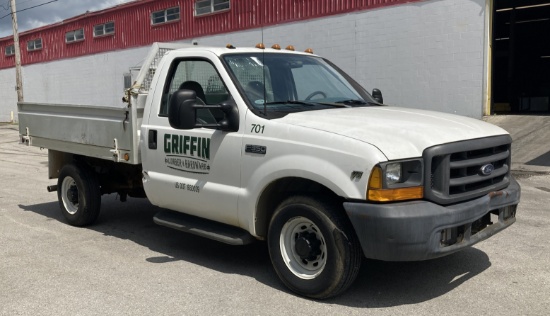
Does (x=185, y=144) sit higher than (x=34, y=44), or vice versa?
(x=34, y=44)

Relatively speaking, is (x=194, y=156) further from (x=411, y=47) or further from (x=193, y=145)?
(x=411, y=47)

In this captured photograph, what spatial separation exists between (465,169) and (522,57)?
28458 mm

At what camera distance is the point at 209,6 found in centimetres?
2311

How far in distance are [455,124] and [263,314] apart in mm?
2125

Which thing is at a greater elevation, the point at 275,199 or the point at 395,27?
the point at 395,27

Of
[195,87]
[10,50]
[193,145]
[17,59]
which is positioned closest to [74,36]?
[17,59]

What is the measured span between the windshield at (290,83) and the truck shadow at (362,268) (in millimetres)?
1533

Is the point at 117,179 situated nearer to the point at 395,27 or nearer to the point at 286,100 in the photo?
the point at 286,100

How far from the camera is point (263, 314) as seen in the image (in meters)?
4.11

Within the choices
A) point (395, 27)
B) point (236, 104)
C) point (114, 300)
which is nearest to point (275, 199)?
point (236, 104)

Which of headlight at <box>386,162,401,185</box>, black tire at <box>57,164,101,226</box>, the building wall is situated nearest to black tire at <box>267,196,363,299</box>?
headlight at <box>386,162,401,185</box>

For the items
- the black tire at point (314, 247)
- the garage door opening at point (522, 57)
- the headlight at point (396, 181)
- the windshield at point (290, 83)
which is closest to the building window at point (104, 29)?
the garage door opening at point (522, 57)

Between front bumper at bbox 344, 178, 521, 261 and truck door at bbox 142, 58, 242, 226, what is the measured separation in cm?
132

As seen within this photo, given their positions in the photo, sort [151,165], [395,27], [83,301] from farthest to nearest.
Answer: [395,27] < [151,165] < [83,301]
